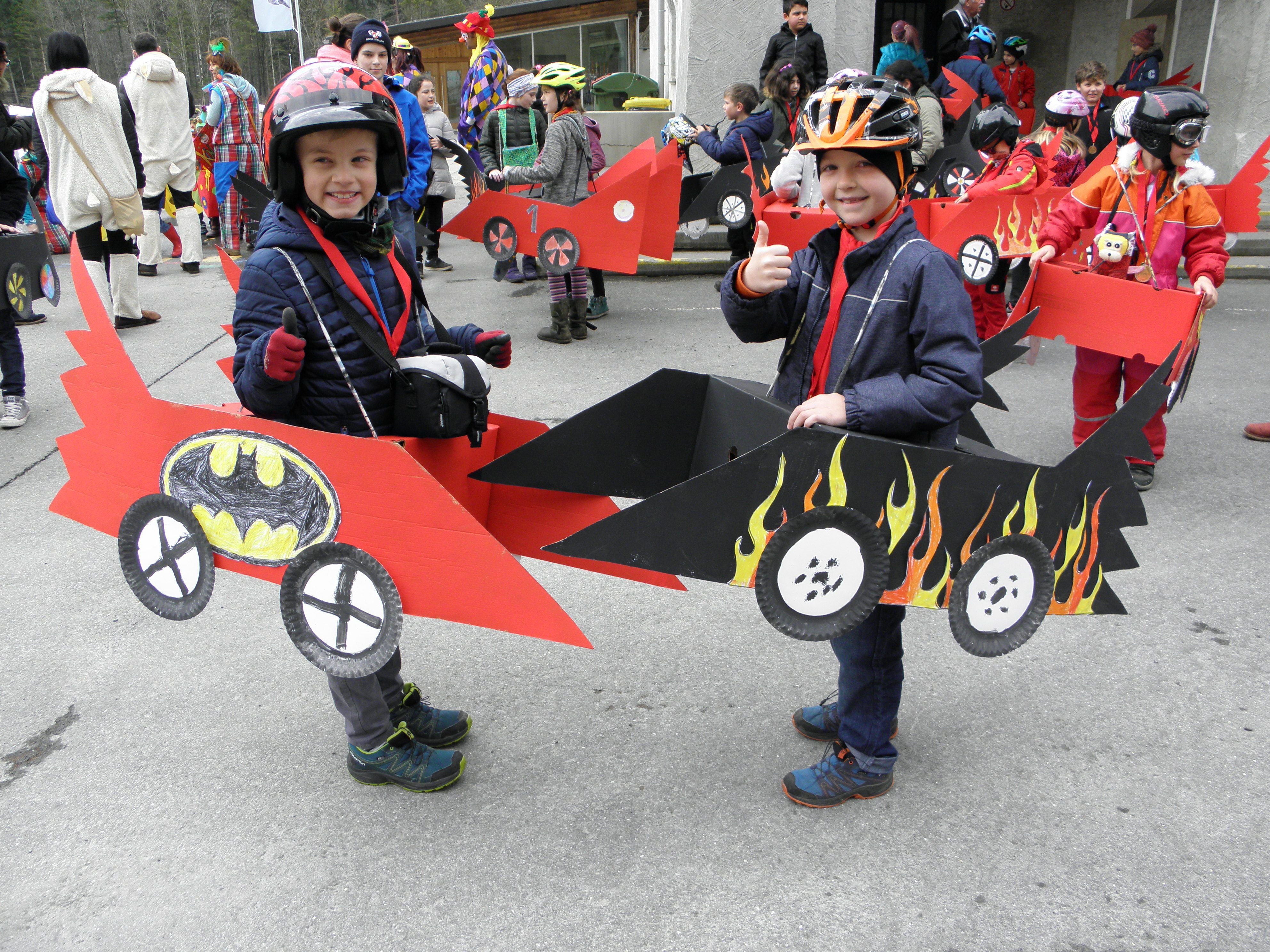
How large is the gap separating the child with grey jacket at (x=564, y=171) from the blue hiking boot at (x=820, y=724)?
4.54m

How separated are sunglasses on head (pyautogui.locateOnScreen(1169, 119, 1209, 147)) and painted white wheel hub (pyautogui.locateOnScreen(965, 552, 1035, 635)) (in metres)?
2.76

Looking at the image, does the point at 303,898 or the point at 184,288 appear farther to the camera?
the point at 184,288

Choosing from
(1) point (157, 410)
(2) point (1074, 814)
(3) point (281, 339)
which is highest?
(3) point (281, 339)

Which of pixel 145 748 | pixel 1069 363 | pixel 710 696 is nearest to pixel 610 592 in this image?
pixel 710 696

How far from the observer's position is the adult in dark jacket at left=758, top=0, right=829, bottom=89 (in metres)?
9.23

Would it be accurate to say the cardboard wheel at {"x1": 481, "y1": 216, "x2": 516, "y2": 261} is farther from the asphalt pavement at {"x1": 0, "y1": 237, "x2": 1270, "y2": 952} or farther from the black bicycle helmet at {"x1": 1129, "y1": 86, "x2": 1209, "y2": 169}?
the black bicycle helmet at {"x1": 1129, "y1": 86, "x2": 1209, "y2": 169}

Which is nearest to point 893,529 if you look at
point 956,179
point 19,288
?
point 19,288

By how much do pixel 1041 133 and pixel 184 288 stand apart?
25.2 feet

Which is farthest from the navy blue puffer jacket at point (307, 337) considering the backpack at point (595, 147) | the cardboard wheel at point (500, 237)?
the backpack at point (595, 147)

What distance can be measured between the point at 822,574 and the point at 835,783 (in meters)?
0.82

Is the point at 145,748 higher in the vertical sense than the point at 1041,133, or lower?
lower

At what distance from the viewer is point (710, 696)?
293 cm

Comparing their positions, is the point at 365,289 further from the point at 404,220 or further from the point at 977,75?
the point at 977,75

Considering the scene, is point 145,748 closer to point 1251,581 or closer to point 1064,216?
point 1251,581
